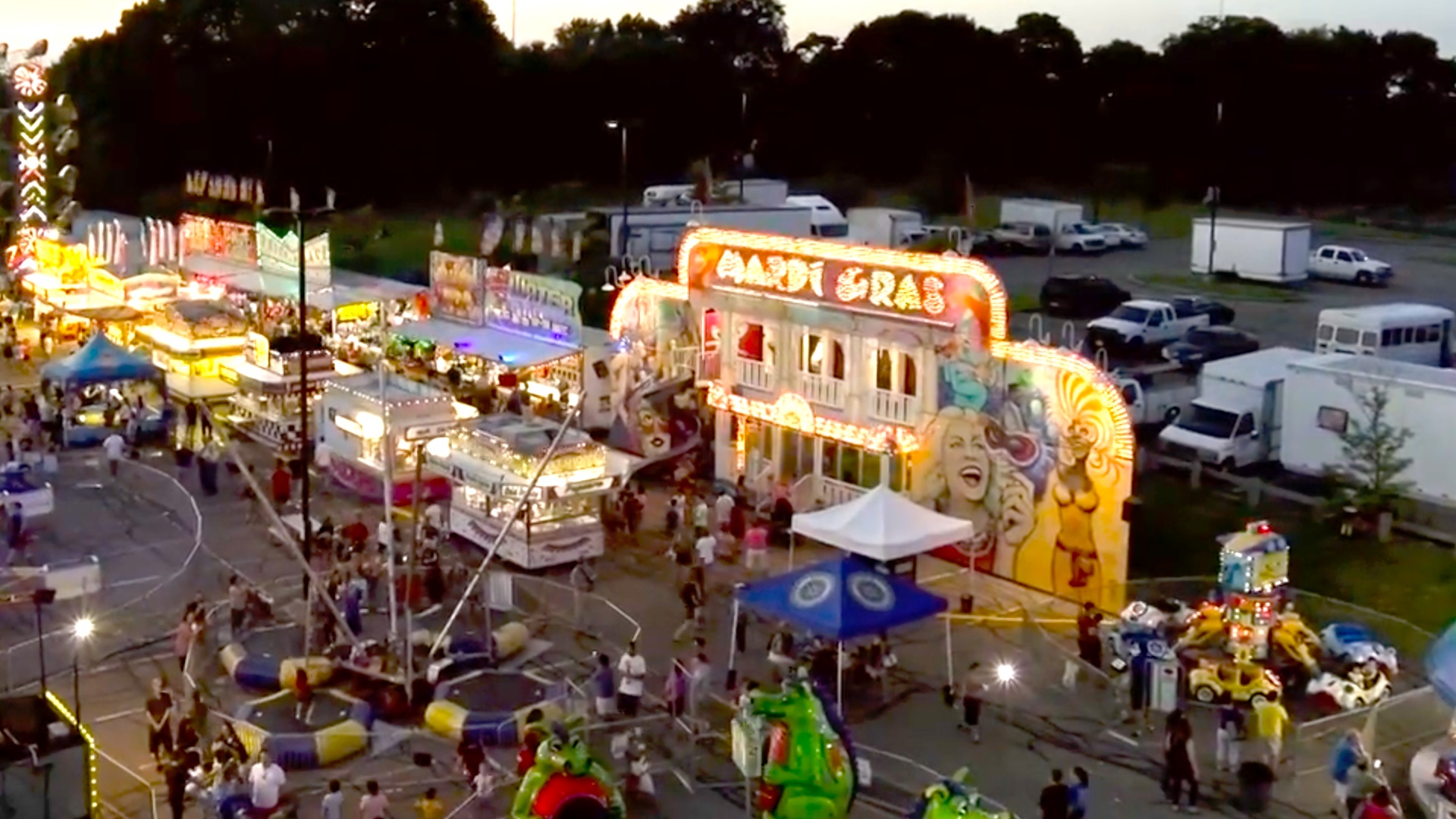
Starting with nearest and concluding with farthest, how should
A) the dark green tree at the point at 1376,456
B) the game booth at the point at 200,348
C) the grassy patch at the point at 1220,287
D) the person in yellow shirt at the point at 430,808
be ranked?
the person in yellow shirt at the point at 430,808
the dark green tree at the point at 1376,456
the game booth at the point at 200,348
the grassy patch at the point at 1220,287


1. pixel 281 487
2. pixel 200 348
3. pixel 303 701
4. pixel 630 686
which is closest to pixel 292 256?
pixel 200 348

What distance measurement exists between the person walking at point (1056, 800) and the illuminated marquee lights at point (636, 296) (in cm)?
1615

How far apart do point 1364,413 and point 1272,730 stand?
11.8 m

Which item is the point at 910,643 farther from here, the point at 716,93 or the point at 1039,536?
the point at 716,93

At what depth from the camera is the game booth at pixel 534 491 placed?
26094mm

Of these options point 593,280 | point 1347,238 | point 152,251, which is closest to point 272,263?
point 152,251

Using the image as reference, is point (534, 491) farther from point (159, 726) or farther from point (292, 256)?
point (292, 256)

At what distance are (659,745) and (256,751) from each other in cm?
447

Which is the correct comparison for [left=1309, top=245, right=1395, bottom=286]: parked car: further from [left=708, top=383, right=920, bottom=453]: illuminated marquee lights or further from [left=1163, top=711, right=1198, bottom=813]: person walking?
[left=1163, top=711, right=1198, bottom=813]: person walking

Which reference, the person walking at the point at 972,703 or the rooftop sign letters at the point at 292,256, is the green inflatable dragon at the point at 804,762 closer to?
the person walking at the point at 972,703

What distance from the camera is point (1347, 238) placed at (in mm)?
67438

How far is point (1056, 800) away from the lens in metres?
15.8

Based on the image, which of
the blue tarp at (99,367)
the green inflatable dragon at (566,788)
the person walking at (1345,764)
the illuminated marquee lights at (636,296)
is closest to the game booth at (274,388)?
the blue tarp at (99,367)

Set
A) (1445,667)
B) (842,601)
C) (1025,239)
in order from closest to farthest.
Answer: (1445,667) → (842,601) → (1025,239)
